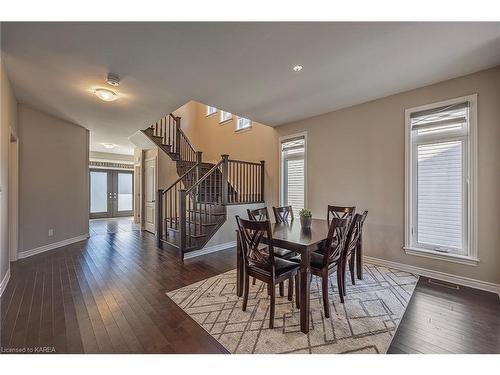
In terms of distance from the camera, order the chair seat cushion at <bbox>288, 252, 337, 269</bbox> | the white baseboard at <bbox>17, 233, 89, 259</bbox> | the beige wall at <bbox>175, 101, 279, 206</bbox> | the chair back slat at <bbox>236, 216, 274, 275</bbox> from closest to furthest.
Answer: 1. the chair back slat at <bbox>236, 216, 274, 275</bbox>
2. the chair seat cushion at <bbox>288, 252, 337, 269</bbox>
3. the white baseboard at <bbox>17, 233, 89, 259</bbox>
4. the beige wall at <bbox>175, 101, 279, 206</bbox>

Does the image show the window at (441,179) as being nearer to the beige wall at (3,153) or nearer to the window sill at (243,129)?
the window sill at (243,129)

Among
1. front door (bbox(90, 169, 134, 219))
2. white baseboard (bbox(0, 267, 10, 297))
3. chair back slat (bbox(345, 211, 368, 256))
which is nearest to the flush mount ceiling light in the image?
white baseboard (bbox(0, 267, 10, 297))

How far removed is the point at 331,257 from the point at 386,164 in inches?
81.8

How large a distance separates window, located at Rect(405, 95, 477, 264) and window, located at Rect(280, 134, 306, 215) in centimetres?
187

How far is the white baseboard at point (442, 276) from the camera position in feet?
8.93

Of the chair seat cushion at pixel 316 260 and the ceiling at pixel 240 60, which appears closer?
the ceiling at pixel 240 60

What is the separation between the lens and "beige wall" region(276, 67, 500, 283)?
8.89ft

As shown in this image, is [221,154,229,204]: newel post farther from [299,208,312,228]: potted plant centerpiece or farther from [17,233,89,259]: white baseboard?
[17,233,89,259]: white baseboard

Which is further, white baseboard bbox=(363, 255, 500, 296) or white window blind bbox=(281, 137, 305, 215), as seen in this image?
white window blind bbox=(281, 137, 305, 215)

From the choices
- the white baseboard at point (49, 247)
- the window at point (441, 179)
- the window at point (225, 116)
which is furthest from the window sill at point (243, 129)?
the white baseboard at point (49, 247)

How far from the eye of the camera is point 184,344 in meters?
1.81

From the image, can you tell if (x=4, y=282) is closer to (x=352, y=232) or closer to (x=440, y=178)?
(x=352, y=232)

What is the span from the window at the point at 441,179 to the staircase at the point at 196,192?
299 centimetres
